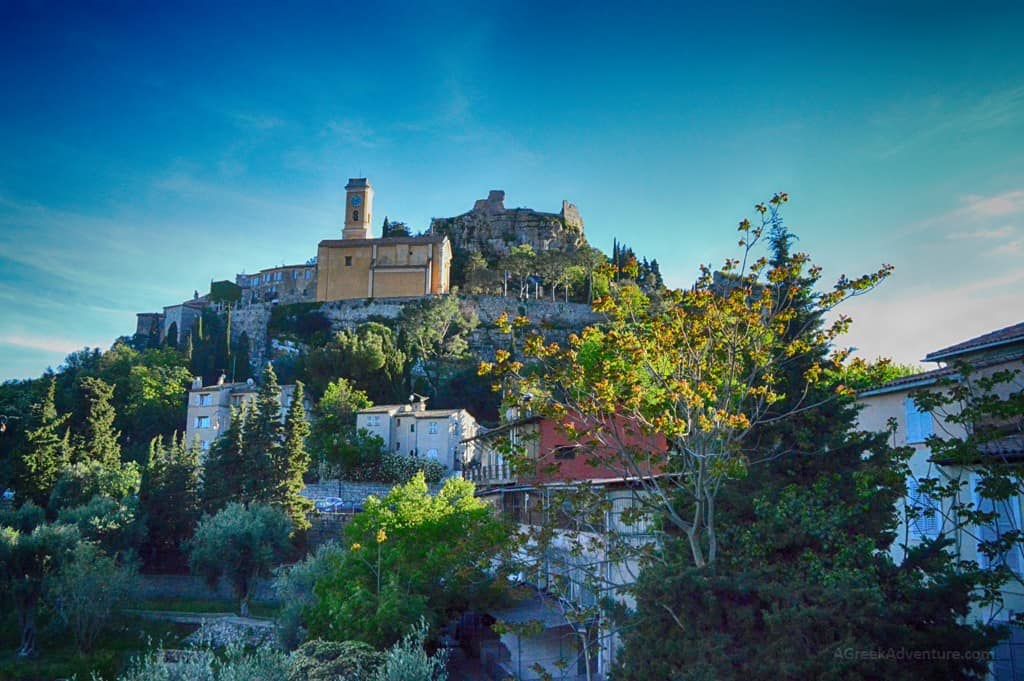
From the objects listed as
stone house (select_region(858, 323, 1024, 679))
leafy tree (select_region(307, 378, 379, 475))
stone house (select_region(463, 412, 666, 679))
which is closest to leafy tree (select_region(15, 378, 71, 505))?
leafy tree (select_region(307, 378, 379, 475))

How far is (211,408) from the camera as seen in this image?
5628 centimetres

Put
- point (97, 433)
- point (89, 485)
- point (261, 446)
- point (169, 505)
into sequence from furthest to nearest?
point (97, 433) → point (261, 446) → point (169, 505) → point (89, 485)

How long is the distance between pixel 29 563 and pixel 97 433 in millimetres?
14730

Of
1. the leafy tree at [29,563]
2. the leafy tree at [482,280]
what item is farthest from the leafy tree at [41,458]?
the leafy tree at [482,280]

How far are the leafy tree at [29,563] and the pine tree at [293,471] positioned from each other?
993 centimetres

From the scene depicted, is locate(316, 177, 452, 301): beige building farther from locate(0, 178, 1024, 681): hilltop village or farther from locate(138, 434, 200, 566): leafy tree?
locate(138, 434, 200, 566): leafy tree

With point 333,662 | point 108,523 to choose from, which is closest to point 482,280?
point 108,523

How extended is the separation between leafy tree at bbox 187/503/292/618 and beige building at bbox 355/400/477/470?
537 inches

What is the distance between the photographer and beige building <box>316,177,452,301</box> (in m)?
79.2

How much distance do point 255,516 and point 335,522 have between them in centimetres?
584

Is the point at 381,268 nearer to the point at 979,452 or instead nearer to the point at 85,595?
the point at 85,595

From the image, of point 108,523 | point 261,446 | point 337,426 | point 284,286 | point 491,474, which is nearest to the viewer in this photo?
point 108,523

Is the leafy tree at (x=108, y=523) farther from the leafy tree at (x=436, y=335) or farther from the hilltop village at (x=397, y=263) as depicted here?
the hilltop village at (x=397, y=263)

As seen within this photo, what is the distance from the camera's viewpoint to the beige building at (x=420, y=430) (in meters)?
50.0
